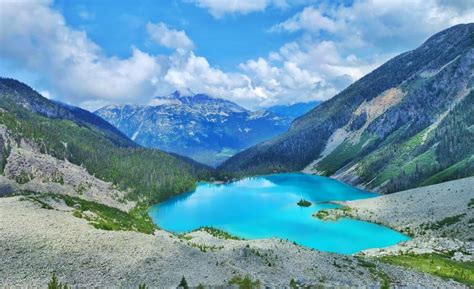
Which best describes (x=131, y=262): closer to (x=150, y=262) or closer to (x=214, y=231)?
(x=150, y=262)

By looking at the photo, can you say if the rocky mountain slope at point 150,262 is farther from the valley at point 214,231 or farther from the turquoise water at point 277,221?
the turquoise water at point 277,221

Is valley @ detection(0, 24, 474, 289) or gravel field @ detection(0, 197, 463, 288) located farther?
valley @ detection(0, 24, 474, 289)

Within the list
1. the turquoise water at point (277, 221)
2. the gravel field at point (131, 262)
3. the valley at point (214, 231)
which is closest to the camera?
the gravel field at point (131, 262)

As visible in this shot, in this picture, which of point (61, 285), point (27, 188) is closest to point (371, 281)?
point (61, 285)

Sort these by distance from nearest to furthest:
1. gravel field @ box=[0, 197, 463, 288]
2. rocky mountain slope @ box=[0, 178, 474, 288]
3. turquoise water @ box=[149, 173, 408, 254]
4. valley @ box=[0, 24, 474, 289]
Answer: gravel field @ box=[0, 197, 463, 288] → rocky mountain slope @ box=[0, 178, 474, 288] → valley @ box=[0, 24, 474, 289] → turquoise water @ box=[149, 173, 408, 254]

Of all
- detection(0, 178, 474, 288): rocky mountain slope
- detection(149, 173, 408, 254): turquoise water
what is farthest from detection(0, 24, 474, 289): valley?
detection(149, 173, 408, 254): turquoise water

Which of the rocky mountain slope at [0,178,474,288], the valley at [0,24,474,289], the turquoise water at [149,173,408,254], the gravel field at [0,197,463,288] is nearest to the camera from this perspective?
the gravel field at [0,197,463,288]

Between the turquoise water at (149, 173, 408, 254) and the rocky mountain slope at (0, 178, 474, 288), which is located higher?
the turquoise water at (149, 173, 408, 254)

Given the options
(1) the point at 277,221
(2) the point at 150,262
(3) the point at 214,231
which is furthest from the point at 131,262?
(1) the point at 277,221

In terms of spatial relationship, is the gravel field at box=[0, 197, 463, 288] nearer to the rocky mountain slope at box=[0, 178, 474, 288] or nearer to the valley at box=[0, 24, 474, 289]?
the rocky mountain slope at box=[0, 178, 474, 288]

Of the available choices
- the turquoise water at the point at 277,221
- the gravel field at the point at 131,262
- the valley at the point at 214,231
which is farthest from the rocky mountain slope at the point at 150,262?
the turquoise water at the point at 277,221

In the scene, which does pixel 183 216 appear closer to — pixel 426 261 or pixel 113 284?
pixel 426 261
